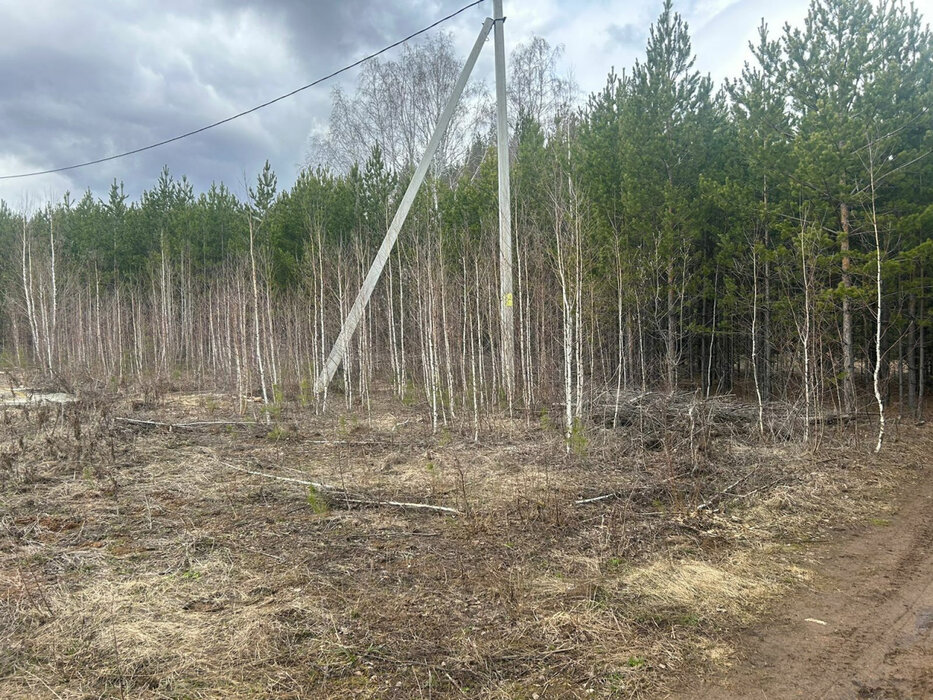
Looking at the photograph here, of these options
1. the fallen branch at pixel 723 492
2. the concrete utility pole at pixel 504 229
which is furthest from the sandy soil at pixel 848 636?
the concrete utility pole at pixel 504 229

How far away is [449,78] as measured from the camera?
24516 mm

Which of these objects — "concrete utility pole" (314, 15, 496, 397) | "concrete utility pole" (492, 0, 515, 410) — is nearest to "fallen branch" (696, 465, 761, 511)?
"concrete utility pole" (492, 0, 515, 410)

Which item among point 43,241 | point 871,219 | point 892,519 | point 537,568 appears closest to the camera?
point 537,568

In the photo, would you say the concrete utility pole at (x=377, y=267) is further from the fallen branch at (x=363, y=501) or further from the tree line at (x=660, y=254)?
the fallen branch at (x=363, y=501)

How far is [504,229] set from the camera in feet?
38.3

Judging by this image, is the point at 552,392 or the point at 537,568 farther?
the point at 552,392

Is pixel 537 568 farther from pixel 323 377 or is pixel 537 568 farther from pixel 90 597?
pixel 323 377

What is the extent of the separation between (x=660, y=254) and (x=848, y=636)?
10.8m

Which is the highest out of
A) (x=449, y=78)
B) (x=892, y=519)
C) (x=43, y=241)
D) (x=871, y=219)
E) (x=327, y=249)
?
(x=449, y=78)

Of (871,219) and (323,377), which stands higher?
(871,219)

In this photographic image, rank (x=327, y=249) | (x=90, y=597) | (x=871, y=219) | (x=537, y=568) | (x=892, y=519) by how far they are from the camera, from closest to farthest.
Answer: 1. (x=90, y=597)
2. (x=537, y=568)
3. (x=892, y=519)
4. (x=871, y=219)
5. (x=327, y=249)

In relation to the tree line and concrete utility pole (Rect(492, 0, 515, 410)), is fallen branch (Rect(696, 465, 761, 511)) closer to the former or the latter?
the tree line

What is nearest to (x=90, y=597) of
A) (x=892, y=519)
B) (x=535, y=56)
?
(x=892, y=519)

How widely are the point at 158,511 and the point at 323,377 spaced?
724 cm
